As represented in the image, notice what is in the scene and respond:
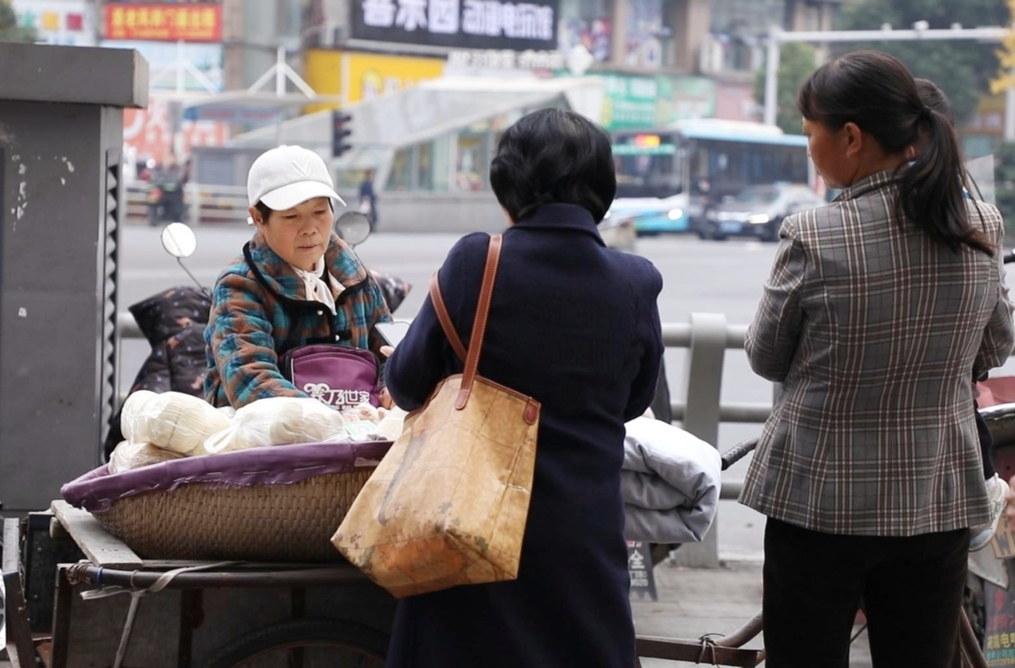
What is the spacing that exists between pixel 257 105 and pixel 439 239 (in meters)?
8.64

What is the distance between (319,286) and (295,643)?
92 cm

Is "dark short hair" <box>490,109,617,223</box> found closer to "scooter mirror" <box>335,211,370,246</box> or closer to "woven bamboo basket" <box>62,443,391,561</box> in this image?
"woven bamboo basket" <box>62,443,391,561</box>

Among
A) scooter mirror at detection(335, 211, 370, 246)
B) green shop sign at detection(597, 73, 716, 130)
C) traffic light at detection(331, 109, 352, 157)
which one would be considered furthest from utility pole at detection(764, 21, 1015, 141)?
scooter mirror at detection(335, 211, 370, 246)

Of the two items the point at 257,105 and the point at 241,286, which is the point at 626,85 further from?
the point at 241,286

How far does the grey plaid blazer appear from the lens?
8.73ft

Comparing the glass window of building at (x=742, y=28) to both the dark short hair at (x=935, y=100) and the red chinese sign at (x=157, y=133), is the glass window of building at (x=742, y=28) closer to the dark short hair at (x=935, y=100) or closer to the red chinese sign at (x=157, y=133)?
the red chinese sign at (x=157, y=133)

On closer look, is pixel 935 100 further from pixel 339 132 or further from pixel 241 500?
pixel 339 132

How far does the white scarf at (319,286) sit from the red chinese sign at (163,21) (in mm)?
43980

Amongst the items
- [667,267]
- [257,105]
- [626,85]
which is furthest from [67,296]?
[626,85]

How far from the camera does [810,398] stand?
2748mm

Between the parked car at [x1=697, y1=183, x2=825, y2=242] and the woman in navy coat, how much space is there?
33.4m

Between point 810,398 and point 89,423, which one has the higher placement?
point 810,398

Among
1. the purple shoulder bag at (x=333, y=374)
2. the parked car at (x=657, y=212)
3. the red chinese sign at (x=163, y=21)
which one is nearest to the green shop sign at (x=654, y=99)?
the red chinese sign at (x=163, y=21)

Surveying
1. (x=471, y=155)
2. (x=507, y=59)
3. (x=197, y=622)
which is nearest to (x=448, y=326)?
(x=197, y=622)
